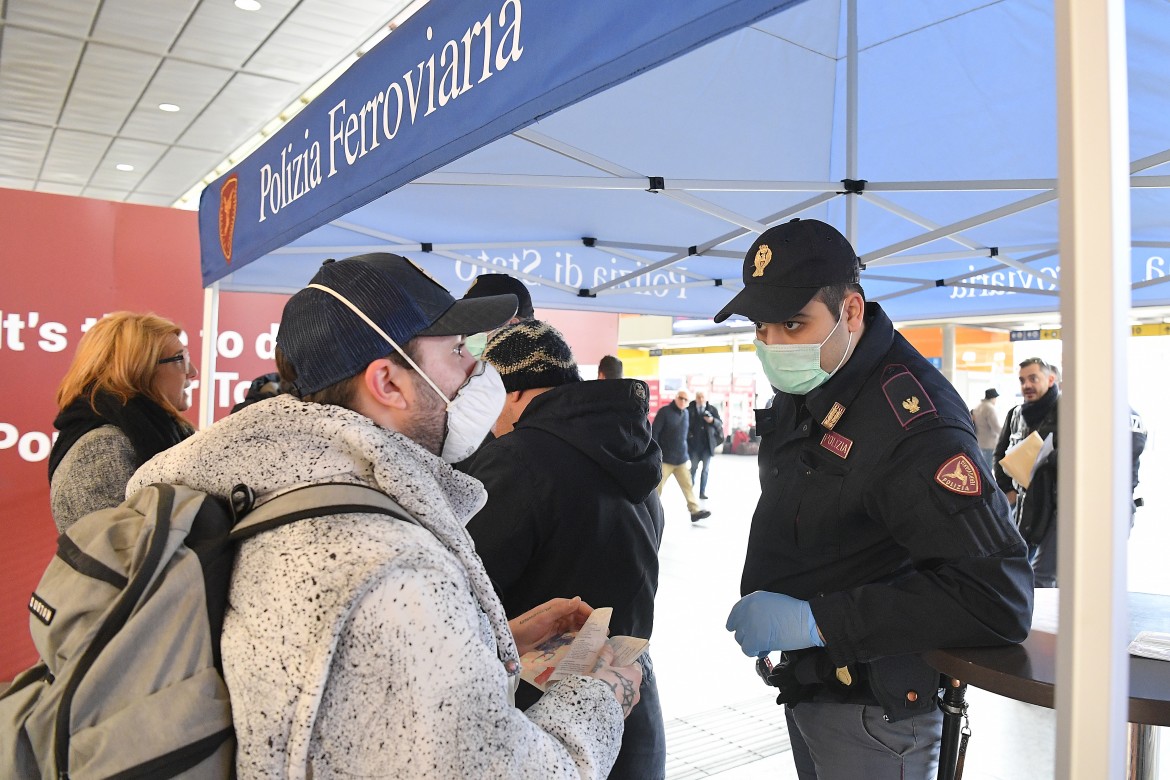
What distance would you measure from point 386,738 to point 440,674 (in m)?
0.08

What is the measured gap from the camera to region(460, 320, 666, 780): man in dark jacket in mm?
1715

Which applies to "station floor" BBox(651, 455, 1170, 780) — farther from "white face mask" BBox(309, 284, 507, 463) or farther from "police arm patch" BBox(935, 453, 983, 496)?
"white face mask" BBox(309, 284, 507, 463)

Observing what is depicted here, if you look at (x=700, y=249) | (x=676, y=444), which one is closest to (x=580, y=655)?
(x=700, y=249)

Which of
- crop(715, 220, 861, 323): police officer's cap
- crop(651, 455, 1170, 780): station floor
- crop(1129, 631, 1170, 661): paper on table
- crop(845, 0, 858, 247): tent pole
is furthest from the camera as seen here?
crop(651, 455, 1170, 780): station floor

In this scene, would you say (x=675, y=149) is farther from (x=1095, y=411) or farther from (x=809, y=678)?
(x=1095, y=411)

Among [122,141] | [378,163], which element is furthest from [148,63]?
[378,163]

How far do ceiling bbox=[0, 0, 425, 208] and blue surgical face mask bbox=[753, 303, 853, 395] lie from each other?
228 inches

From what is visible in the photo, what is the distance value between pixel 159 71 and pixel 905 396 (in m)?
8.05

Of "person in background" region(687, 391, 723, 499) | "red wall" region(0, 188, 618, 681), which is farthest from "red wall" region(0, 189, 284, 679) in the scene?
"person in background" region(687, 391, 723, 499)

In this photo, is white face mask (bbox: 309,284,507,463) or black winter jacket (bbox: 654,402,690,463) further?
black winter jacket (bbox: 654,402,690,463)

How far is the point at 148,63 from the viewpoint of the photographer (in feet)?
24.2

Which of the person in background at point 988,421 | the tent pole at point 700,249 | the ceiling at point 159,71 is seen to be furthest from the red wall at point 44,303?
the person in background at point 988,421

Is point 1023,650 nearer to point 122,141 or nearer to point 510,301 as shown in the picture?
point 510,301

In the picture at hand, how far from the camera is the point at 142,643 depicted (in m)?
0.81
